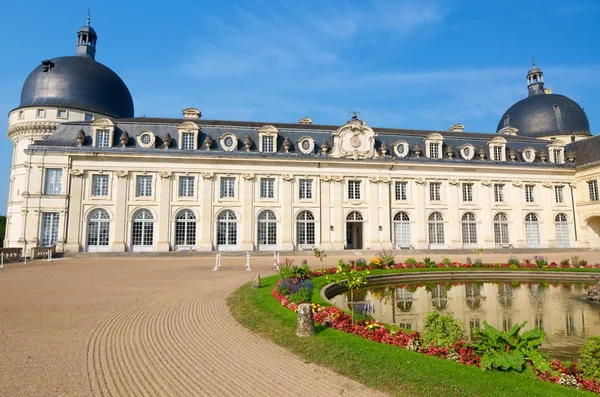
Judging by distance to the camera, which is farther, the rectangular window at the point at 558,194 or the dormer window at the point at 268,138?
the rectangular window at the point at 558,194

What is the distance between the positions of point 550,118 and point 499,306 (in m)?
51.2

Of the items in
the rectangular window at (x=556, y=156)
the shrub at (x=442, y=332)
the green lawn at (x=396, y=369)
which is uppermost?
the rectangular window at (x=556, y=156)

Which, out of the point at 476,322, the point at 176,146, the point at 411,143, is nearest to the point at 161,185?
the point at 176,146

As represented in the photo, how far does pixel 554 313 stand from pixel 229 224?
2857 centimetres

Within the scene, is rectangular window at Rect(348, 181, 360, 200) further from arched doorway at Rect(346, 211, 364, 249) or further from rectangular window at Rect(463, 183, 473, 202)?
rectangular window at Rect(463, 183, 473, 202)

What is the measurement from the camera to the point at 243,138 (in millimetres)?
38094

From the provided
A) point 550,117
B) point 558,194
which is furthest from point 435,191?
point 550,117

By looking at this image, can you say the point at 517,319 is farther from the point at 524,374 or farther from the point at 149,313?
the point at 149,313

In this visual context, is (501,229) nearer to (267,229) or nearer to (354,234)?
(354,234)

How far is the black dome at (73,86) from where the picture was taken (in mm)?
44125

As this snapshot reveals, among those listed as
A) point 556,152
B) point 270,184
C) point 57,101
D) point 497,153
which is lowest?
point 270,184

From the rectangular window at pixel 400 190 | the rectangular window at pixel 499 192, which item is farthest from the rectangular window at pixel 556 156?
the rectangular window at pixel 400 190

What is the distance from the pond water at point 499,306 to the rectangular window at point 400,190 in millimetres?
21610

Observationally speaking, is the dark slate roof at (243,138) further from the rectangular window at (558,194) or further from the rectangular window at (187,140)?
the rectangular window at (558,194)
